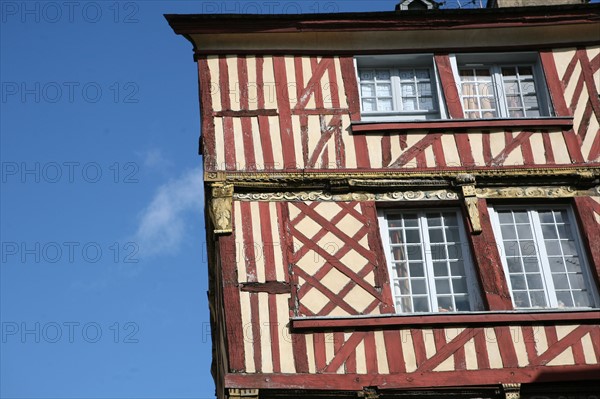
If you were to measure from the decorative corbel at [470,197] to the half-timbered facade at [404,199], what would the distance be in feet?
0.08

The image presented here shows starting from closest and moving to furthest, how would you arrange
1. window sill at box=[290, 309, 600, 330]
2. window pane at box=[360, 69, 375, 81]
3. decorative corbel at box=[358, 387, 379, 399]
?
decorative corbel at box=[358, 387, 379, 399] → window sill at box=[290, 309, 600, 330] → window pane at box=[360, 69, 375, 81]

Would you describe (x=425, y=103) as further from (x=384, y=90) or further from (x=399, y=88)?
(x=384, y=90)

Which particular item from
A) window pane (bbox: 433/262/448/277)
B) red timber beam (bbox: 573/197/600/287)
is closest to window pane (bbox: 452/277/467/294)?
window pane (bbox: 433/262/448/277)

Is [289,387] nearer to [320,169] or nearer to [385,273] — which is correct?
[385,273]

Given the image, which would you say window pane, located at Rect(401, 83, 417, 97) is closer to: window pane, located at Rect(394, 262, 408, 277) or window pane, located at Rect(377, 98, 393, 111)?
window pane, located at Rect(377, 98, 393, 111)

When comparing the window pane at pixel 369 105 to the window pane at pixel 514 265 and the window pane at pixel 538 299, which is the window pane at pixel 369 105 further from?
the window pane at pixel 538 299

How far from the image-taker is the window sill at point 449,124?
13680 millimetres

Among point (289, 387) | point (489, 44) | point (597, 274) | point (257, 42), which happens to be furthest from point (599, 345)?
point (257, 42)

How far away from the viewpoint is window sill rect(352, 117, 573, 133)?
13680 millimetres

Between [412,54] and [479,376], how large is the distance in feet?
14.9

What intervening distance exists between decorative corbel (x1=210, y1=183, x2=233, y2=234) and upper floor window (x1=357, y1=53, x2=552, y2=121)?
6.95 ft

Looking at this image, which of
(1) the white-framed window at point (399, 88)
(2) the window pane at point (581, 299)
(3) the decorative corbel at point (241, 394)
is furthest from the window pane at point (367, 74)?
(3) the decorative corbel at point (241, 394)

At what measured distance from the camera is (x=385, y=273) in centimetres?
1270

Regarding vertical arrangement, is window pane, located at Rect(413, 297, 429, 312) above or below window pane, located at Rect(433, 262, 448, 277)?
below
